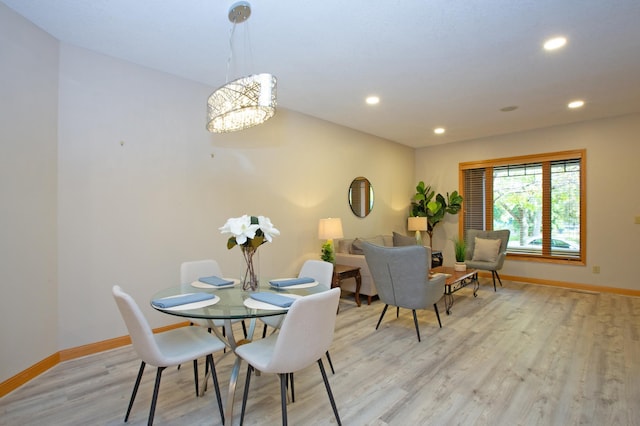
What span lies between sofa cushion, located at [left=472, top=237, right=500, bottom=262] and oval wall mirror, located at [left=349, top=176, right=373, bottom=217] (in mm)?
1959

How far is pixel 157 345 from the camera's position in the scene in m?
1.83

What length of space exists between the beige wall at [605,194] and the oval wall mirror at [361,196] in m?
2.84

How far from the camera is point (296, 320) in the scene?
1594 mm

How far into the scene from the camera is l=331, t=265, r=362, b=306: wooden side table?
13.9ft

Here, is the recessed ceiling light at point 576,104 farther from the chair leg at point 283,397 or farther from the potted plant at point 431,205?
→ the chair leg at point 283,397

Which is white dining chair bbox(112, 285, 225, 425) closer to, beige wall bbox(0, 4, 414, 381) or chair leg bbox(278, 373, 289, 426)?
chair leg bbox(278, 373, 289, 426)

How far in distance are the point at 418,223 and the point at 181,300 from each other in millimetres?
5304

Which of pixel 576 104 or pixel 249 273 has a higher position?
pixel 576 104

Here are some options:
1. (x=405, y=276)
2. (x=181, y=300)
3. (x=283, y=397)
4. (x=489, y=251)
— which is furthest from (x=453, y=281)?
(x=181, y=300)

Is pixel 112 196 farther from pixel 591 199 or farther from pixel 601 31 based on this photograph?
pixel 591 199

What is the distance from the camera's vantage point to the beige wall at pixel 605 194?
486 cm

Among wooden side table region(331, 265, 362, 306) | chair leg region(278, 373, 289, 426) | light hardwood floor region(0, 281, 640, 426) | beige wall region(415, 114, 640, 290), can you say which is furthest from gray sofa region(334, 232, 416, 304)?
beige wall region(415, 114, 640, 290)

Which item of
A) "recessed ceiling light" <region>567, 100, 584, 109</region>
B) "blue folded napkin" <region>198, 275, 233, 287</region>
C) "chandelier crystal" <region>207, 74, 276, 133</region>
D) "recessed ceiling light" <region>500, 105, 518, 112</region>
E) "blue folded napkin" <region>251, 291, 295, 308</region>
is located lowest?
"blue folded napkin" <region>251, 291, 295, 308</region>

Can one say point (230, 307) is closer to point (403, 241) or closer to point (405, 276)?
point (405, 276)
